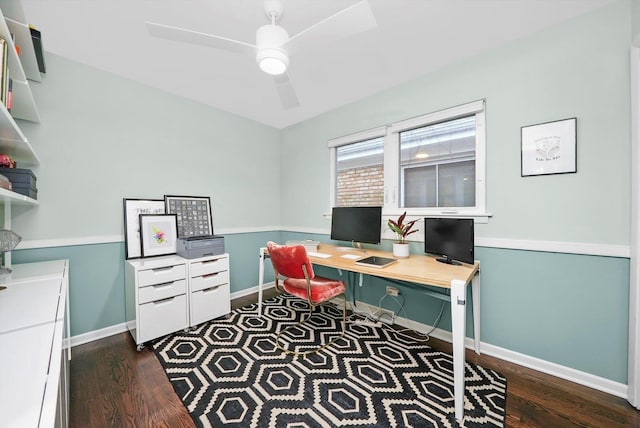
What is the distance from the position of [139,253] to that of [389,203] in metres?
2.60

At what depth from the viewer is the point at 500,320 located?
6.48 feet

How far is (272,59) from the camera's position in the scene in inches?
58.7

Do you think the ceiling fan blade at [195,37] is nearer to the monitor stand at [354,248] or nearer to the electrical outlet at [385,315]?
the monitor stand at [354,248]

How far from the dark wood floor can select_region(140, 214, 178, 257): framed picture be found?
3.16ft

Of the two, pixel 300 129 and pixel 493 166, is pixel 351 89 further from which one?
pixel 493 166

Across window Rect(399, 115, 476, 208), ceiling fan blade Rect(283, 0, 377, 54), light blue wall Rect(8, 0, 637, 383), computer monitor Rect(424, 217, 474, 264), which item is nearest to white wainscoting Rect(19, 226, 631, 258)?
light blue wall Rect(8, 0, 637, 383)

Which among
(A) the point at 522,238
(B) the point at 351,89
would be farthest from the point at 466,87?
(A) the point at 522,238

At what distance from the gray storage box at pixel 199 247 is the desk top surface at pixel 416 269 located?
3.57 feet

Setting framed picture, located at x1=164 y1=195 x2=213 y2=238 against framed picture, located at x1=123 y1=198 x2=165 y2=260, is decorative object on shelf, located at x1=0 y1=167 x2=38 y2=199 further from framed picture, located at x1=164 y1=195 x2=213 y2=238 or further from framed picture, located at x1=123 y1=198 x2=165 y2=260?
framed picture, located at x1=164 y1=195 x2=213 y2=238

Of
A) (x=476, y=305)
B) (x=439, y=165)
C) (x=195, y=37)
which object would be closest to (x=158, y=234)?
(x=195, y=37)

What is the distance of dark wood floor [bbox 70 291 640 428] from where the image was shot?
1.40 meters

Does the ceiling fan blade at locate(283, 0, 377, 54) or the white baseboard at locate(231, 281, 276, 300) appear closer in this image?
the ceiling fan blade at locate(283, 0, 377, 54)

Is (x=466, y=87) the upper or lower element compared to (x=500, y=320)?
upper

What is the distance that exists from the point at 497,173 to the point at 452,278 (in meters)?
1.04
